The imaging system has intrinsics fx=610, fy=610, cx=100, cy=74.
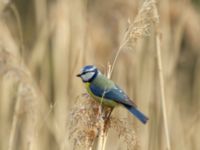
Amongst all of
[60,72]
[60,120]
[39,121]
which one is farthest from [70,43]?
[39,121]

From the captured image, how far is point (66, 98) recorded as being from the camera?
3051mm

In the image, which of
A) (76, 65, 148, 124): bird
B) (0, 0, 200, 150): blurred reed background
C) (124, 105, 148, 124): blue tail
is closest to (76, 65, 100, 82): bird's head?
(76, 65, 148, 124): bird

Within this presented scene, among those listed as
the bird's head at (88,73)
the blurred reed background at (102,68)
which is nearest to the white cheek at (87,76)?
the bird's head at (88,73)

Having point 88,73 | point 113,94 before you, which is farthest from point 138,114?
point 88,73

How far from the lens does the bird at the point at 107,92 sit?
2.01m

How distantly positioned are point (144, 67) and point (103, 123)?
109 centimetres

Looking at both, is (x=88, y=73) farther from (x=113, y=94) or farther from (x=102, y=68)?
(x=102, y=68)

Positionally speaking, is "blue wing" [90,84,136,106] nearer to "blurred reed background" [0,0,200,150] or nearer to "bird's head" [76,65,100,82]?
"bird's head" [76,65,100,82]

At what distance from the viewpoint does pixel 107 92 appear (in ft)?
6.75

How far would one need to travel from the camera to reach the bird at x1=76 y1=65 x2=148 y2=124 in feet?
6.61

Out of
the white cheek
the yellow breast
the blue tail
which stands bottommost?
the blue tail

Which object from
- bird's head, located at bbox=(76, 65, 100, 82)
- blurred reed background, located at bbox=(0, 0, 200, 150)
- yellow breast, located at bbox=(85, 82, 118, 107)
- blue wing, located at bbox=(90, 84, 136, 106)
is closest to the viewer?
yellow breast, located at bbox=(85, 82, 118, 107)

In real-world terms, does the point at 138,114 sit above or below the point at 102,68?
below

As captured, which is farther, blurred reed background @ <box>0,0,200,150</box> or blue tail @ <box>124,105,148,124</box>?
blurred reed background @ <box>0,0,200,150</box>
